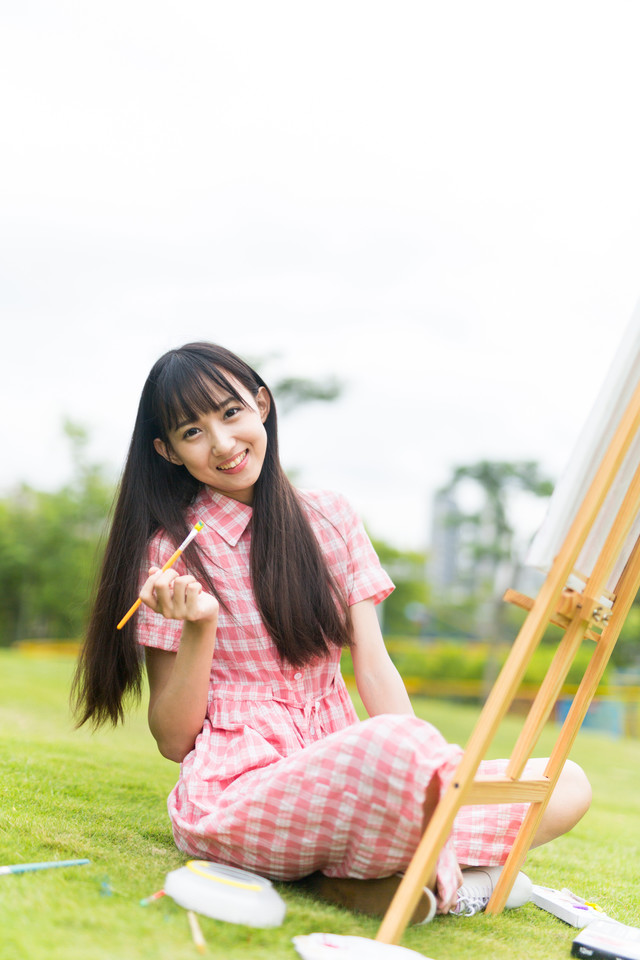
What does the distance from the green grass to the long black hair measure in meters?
0.40

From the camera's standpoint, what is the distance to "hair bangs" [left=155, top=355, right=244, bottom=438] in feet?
8.07

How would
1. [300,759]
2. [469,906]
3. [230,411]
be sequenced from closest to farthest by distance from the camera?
1. [300,759]
2. [469,906]
3. [230,411]

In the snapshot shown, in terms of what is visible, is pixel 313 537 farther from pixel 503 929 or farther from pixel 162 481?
pixel 503 929

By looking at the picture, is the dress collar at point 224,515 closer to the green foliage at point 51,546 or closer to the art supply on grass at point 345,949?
the art supply on grass at point 345,949

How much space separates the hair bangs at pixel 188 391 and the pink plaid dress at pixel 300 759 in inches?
11.8

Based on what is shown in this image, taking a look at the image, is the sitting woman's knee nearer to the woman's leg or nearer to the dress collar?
the woman's leg

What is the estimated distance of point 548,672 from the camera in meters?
2.09

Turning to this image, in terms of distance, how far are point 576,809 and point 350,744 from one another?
92 centimetres

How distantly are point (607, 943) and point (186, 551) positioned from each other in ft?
4.62

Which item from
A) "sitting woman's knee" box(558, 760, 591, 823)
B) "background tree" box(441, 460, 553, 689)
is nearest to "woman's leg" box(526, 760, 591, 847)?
"sitting woman's knee" box(558, 760, 591, 823)

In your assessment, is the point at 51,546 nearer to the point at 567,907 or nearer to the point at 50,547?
the point at 50,547

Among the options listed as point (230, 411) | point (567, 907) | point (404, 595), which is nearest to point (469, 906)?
point (567, 907)

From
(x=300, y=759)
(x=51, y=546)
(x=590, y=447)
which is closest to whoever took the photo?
(x=590, y=447)

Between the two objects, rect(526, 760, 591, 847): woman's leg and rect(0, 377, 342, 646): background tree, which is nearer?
rect(526, 760, 591, 847): woman's leg
